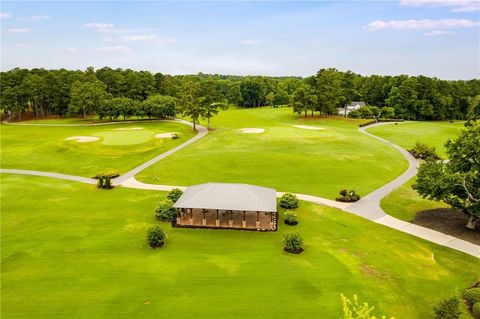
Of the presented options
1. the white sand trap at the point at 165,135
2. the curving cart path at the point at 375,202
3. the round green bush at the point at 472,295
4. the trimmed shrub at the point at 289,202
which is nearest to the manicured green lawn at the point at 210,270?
the round green bush at the point at 472,295

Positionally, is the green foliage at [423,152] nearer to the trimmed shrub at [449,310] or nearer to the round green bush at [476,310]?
the round green bush at [476,310]

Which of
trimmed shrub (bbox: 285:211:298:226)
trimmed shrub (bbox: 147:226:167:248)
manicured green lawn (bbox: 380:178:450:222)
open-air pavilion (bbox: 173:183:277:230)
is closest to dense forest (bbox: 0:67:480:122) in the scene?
open-air pavilion (bbox: 173:183:277:230)

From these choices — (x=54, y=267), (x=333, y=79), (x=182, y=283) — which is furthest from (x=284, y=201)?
(x=333, y=79)

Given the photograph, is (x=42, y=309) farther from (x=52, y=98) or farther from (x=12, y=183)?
(x=52, y=98)

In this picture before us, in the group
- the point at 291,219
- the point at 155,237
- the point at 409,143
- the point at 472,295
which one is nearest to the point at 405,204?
the point at 291,219

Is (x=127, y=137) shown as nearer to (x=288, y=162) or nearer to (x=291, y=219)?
(x=288, y=162)

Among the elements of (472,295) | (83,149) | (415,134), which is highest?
(415,134)
